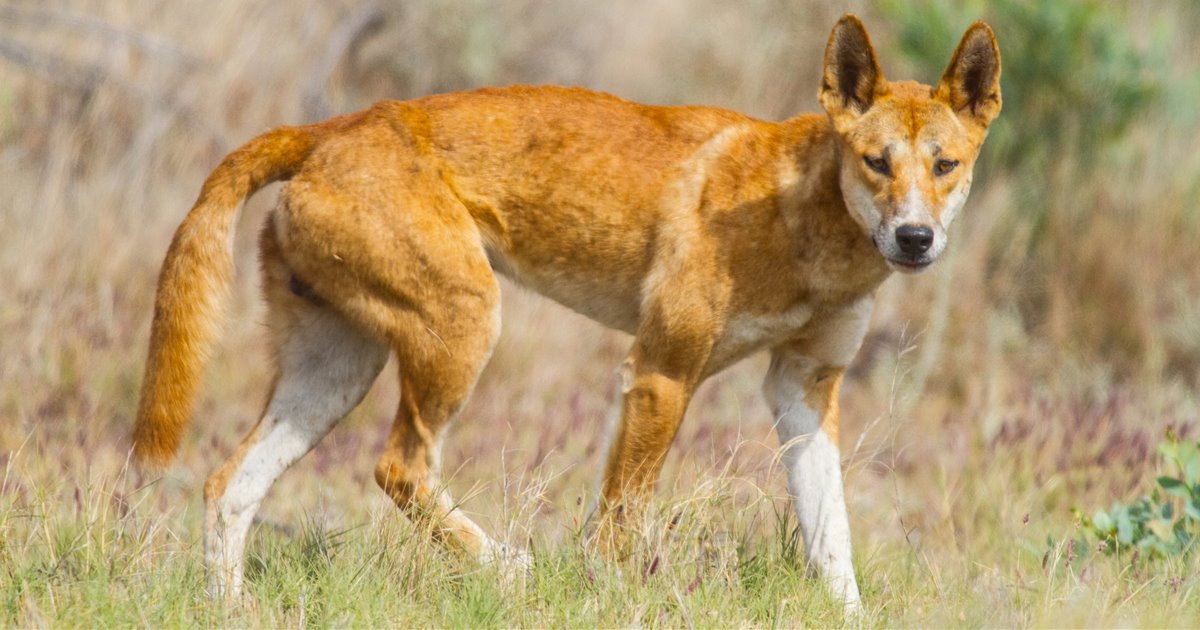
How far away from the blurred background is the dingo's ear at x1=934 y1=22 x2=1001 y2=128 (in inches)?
72.7

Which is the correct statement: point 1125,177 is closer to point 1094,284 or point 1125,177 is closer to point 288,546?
point 1094,284

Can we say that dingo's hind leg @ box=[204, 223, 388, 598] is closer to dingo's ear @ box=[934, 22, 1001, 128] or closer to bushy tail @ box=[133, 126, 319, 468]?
bushy tail @ box=[133, 126, 319, 468]

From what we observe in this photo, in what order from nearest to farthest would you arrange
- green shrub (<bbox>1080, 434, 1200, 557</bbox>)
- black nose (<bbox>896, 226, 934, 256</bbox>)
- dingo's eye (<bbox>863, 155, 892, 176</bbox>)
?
black nose (<bbox>896, 226, 934, 256</bbox>)
dingo's eye (<bbox>863, 155, 892, 176</bbox>)
green shrub (<bbox>1080, 434, 1200, 557</bbox>)

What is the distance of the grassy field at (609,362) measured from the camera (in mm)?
3869

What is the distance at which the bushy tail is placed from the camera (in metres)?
4.26

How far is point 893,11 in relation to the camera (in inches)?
353

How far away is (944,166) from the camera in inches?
166

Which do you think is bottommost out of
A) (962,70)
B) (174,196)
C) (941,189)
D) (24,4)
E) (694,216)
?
(174,196)

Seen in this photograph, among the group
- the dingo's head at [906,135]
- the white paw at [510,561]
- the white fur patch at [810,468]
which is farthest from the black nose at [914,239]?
→ the white paw at [510,561]

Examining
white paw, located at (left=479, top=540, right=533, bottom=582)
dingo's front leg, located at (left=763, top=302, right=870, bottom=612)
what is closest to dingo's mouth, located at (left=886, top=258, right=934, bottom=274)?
dingo's front leg, located at (left=763, top=302, right=870, bottom=612)

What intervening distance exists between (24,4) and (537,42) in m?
3.56

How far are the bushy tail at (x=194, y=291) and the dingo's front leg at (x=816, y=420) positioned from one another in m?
1.69

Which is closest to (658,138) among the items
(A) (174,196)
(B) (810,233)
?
(B) (810,233)

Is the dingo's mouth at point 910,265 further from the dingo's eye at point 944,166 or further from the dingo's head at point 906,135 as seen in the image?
the dingo's eye at point 944,166
